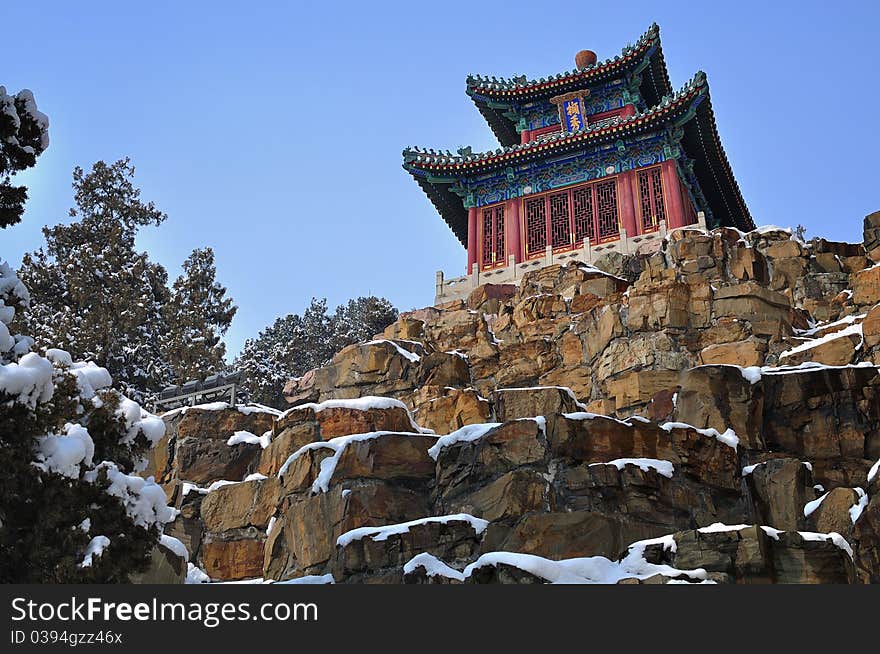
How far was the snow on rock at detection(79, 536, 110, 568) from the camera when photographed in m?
9.74

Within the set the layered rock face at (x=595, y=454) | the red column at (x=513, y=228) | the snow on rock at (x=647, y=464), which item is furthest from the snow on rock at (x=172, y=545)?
the red column at (x=513, y=228)

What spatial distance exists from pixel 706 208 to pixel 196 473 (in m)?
27.1

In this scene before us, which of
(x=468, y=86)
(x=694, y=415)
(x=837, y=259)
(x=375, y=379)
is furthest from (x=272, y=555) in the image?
(x=468, y=86)

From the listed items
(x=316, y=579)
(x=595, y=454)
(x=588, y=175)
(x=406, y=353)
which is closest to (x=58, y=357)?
(x=316, y=579)

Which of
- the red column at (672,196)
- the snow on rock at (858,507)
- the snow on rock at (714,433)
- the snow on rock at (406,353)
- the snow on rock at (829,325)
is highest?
the red column at (672,196)

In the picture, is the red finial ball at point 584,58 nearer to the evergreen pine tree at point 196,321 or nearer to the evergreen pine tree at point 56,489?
the evergreen pine tree at point 196,321

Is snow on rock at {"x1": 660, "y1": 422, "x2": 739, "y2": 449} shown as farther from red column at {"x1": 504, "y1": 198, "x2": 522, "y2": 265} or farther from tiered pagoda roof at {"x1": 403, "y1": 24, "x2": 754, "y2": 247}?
tiered pagoda roof at {"x1": 403, "y1": 24, "x2": 754, "y2": 247}

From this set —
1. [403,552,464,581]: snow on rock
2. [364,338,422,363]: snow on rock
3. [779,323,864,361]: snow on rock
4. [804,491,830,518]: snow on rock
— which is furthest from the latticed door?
[403,552,464,581]: snow on rock

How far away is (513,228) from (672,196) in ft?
19.6

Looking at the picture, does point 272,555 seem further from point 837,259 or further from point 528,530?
point 837,259

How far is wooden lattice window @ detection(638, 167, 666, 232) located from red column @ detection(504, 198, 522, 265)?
462cm

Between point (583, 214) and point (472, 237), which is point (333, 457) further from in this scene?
point (472, 237)

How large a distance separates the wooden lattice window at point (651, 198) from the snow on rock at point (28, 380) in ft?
89.6

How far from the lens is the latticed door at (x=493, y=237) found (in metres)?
36.5
